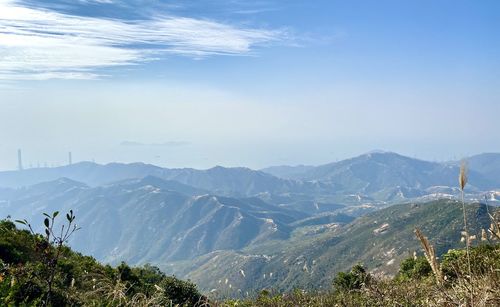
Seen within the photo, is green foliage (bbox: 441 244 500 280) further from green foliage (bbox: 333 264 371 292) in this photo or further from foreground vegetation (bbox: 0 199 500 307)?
green foliage (bbox: 333 264 371 292)

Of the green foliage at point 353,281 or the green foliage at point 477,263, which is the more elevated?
the green foliage at point 477,263

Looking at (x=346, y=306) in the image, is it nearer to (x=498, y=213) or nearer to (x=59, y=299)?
(x=498, y=213)

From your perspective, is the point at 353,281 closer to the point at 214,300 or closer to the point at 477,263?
the point at 214,300

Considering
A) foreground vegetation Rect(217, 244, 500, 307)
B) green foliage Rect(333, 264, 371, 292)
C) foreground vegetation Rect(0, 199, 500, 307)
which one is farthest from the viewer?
green foliage Rect(333, 264, 371, 292)

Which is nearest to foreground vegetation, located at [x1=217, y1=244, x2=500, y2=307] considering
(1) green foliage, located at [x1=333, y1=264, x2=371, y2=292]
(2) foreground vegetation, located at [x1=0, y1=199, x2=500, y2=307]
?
(2) foreground vegetation, located at [x1=0, y1=199, x2=500, y2=307]

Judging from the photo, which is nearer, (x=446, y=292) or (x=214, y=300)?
(x=446, y=292)

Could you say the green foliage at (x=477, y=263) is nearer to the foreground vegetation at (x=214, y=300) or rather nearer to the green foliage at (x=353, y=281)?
the foreground vegetation at (x=214, y=300)

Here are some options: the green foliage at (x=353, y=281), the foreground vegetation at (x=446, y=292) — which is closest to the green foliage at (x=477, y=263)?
the foreground vegetation at (x=446, y=292)

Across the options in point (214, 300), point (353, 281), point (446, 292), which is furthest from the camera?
point (353, 281)

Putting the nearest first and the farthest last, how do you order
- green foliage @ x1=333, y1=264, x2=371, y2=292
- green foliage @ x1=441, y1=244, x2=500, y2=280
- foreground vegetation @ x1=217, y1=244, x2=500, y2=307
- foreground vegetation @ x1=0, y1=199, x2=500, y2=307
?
Answer: foreground vegetation @ x1=0, y1=199, x2=500, y2=307 < foreground vegetation @ x1=217, y1=244, x2=500, y2=307 < green foliage @ x1=441, y1=244, x2=500, y2=280 < green foliage @ x1=333, y1=264, x2=371, y2=292

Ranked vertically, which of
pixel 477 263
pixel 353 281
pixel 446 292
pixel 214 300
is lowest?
pixel 353 281

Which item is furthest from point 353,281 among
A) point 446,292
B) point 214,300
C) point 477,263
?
point 446,292

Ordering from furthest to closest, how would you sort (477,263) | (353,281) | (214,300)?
(353,281)
(214,300)
(477,263)
